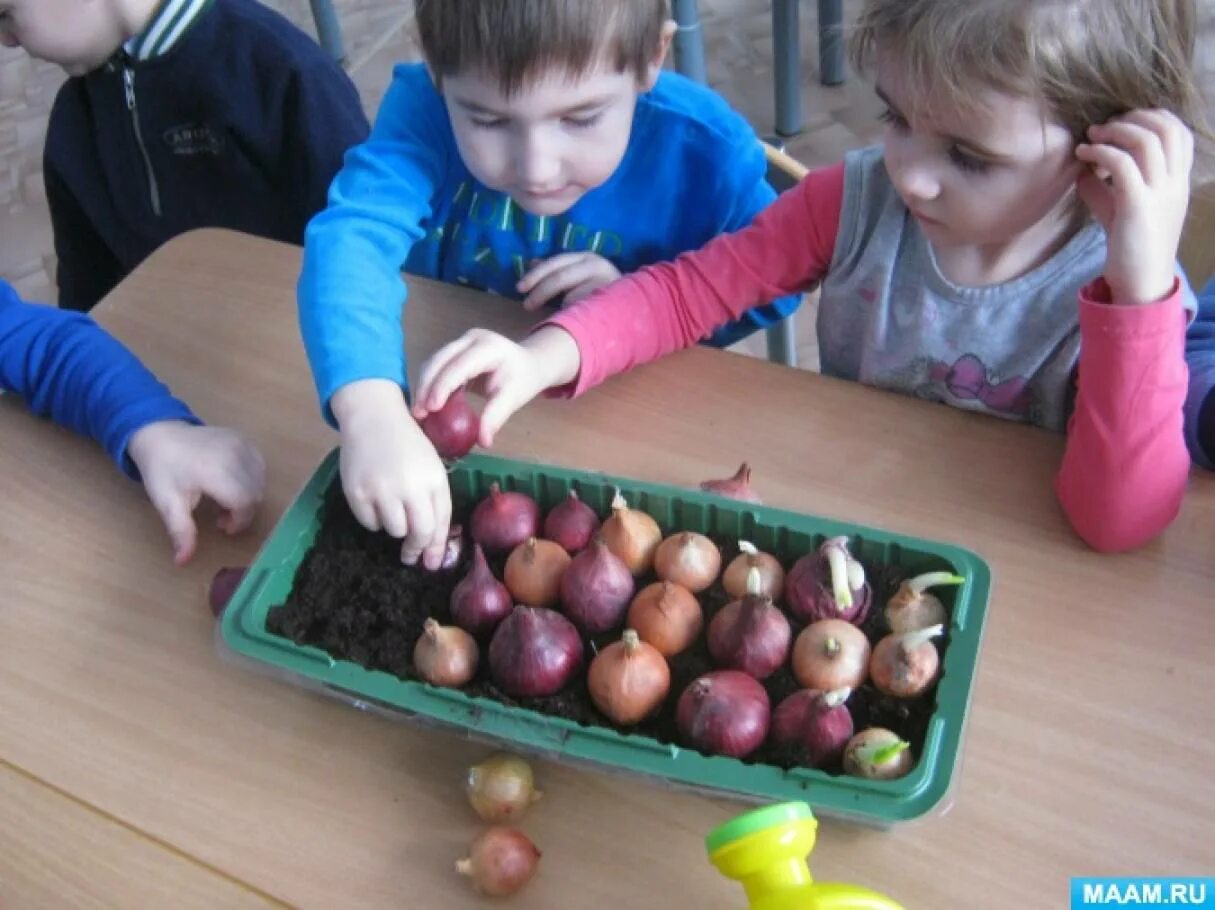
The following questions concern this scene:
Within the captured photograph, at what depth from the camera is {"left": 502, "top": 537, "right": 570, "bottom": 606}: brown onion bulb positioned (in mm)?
606

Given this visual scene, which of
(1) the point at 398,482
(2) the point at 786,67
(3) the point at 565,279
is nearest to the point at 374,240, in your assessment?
(3) the point at 565,279

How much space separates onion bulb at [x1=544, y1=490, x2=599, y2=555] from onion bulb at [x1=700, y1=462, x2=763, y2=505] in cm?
8

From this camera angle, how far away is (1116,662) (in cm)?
59

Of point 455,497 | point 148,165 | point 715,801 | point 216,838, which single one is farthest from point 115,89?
point 715,801

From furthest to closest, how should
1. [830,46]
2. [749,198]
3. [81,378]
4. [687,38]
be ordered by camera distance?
[830,46], [687,38], [749,198], [81,378]

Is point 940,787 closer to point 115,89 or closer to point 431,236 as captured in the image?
point 431,236

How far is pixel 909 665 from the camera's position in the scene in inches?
21.1

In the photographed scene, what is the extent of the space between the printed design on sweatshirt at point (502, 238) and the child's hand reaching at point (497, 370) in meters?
0.20

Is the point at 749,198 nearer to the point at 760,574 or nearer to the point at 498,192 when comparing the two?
the point at 498,192

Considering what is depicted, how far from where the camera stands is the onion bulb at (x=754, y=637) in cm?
56

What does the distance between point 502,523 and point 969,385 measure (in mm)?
387

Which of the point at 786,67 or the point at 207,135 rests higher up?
the point at 207,135

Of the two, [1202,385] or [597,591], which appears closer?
[597,591]

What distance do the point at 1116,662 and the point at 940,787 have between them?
0.16 meters
